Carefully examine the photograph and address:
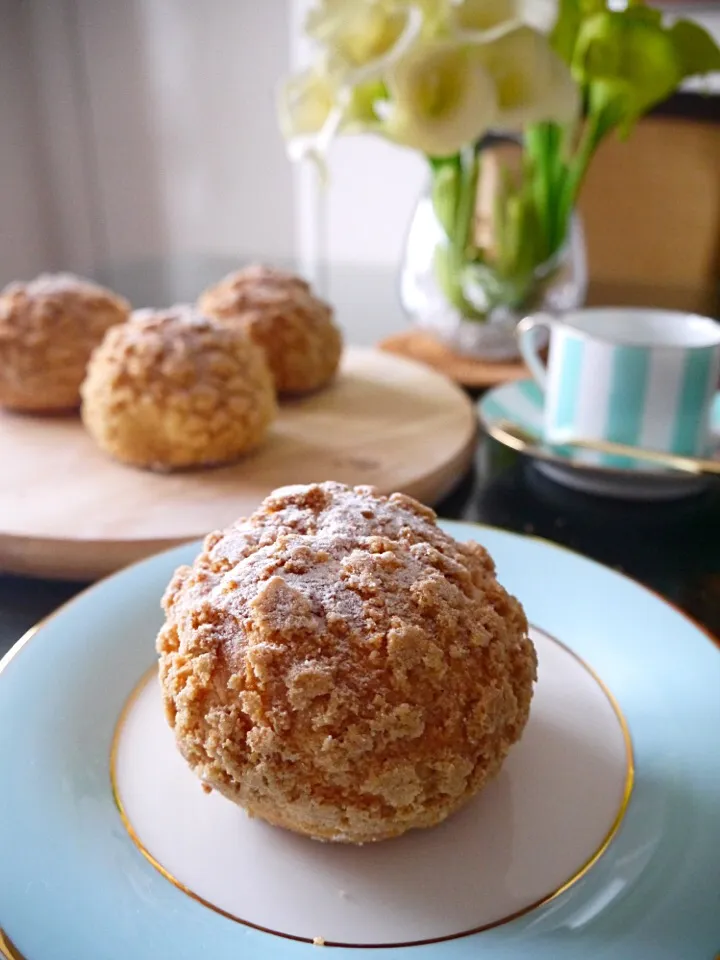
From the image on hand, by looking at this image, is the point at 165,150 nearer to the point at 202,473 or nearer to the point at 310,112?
the point at 310,112

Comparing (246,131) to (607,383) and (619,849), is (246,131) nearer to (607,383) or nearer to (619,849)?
(607,383)

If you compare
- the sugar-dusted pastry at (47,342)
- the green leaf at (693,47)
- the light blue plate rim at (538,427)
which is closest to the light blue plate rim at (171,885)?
the light blue plate rim at (538,427)

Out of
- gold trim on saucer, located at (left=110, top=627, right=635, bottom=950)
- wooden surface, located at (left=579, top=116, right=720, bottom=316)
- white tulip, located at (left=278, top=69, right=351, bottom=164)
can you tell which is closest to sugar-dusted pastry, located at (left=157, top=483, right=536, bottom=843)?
gold trim on saucer, located at (left=110, top=627, right=635, bottom=950)

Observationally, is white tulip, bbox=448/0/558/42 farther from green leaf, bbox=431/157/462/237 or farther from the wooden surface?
the wooden surface

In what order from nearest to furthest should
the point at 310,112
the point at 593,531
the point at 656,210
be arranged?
the point at 593,531
the point at 310,112
the point at 656,210

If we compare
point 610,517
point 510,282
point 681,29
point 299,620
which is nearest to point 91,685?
point 299,620

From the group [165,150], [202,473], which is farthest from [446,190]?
[165,150]
